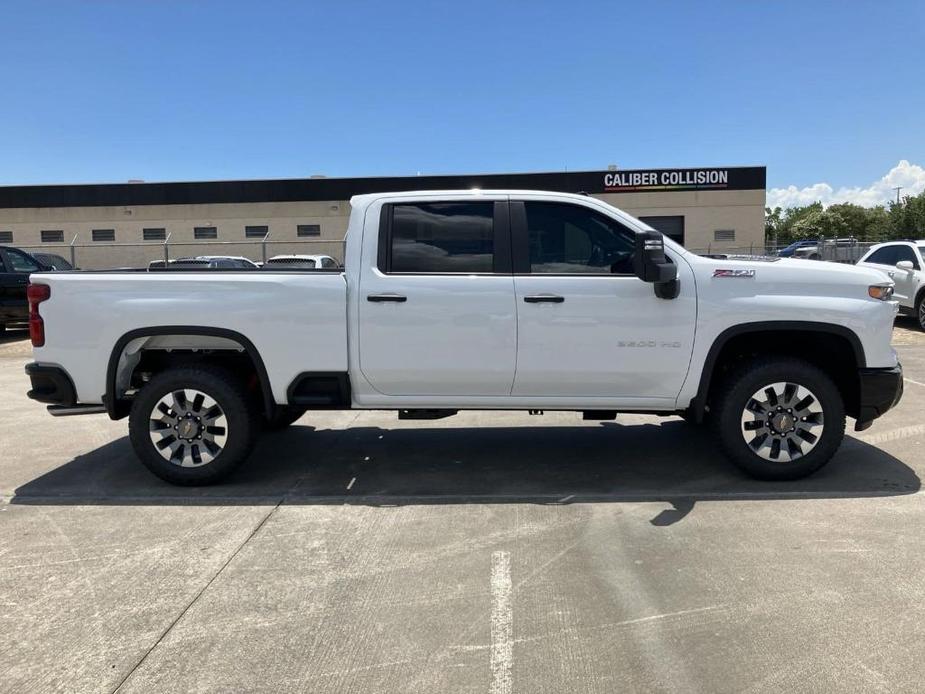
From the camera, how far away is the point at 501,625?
3092 millimetres

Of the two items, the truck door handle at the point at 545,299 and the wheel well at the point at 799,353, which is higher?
the truck door handle at the point at 545,299

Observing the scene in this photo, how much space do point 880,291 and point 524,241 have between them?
8.15ft

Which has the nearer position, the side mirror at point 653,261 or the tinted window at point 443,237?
the side mirror at point 653,261

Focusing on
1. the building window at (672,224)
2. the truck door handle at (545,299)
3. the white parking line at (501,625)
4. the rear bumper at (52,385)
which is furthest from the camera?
the building window at (672,224)

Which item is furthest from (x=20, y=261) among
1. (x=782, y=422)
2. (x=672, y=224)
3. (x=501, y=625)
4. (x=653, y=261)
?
(x=672, y=224)

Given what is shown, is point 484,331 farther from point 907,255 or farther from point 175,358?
point 907,255

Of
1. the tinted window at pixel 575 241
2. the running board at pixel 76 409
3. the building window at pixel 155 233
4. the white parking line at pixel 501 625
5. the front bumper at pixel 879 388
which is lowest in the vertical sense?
the white parking line at pixel 501 625

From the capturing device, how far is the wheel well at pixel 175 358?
4.86 meters

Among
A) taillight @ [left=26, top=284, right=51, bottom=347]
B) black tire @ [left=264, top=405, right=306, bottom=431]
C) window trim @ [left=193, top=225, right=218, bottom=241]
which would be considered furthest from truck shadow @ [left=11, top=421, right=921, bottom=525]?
window trim @ [left=193, top=225, right=218, bottom=241]

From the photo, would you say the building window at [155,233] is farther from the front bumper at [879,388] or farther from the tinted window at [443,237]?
the front bumper at [879,388]

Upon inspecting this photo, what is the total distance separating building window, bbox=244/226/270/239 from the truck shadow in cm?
3365

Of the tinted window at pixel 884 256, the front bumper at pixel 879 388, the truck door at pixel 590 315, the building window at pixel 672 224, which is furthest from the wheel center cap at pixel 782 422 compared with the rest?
the building window at pixel 672 224

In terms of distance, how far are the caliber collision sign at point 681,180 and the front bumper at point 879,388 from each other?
32.5 metres

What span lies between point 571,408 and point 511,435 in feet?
5.19
